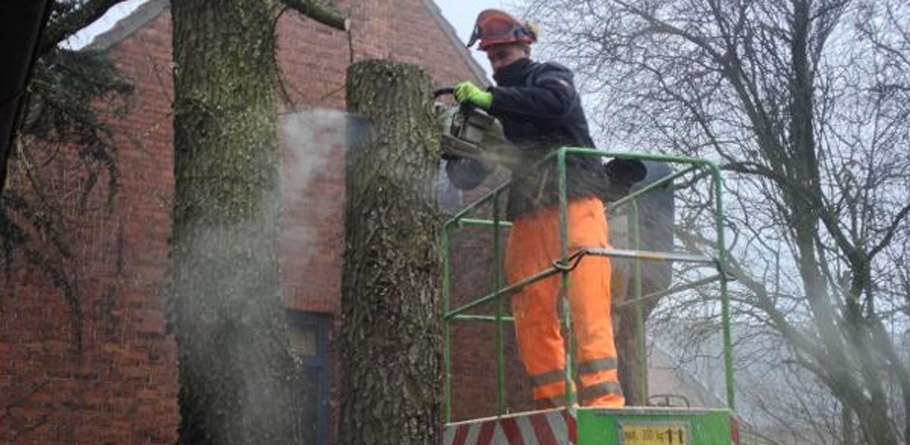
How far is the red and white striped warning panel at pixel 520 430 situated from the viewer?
460 cm

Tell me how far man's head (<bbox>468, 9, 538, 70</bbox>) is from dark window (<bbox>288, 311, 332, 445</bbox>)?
5284mm

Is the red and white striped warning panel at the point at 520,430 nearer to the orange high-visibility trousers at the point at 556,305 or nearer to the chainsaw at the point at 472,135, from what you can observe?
the orange high-visibility trousers at the point at 556,305

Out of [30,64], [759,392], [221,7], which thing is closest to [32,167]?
[221,7]

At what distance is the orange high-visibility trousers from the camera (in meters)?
5.14

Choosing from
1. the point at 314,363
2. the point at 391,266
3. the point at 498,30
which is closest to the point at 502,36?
the point at 498,30

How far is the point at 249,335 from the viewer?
4629 millimetres

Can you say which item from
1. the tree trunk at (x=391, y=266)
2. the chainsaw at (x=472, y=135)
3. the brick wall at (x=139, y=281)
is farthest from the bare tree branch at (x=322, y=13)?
the brick wall at (x=139, y=281)

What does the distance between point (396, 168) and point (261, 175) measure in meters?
0.67

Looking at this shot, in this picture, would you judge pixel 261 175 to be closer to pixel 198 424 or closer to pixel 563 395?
pixel 198 424

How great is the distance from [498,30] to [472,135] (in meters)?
0.61

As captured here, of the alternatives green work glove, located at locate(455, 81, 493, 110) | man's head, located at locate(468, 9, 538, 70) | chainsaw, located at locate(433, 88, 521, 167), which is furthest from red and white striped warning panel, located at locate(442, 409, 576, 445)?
man's head, located at locate(468, 9, 538, 70)

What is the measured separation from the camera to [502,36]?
5992 mm

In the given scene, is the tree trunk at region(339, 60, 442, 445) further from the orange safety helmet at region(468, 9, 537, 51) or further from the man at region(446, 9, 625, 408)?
the orange safety helmet at region(468, 9, 537, 51)

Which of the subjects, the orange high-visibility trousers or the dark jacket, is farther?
the dark jacket
